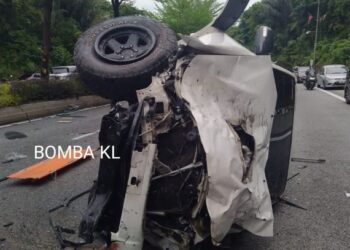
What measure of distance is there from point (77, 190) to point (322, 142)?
4.94m

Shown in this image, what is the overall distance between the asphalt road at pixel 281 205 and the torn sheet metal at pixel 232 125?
80 cm

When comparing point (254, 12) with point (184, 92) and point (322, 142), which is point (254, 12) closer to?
point (322, 142)

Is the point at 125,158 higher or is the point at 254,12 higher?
the point at 254,12

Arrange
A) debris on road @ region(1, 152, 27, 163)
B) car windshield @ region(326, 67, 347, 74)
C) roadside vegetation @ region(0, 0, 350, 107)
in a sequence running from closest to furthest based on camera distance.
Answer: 1. debris on road @ region(1, 152, 27, 163)
2. roadside vegetation @ region(0, 0, 350, 107)
3. car windshield @ region(326, 67, 347, 74)

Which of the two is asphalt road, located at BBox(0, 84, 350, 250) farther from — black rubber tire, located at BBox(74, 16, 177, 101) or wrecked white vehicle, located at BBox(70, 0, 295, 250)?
black rubber tire, located at BBox(74, 16, 177, 101)

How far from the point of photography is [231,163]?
2.92 metres

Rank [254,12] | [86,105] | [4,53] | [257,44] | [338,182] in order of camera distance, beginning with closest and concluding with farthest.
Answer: [257,44] < [338,182] < [86,105] < [4,53] < [254,12]

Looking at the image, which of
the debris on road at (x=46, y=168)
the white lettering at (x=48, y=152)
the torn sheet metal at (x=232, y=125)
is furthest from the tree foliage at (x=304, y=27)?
the torn sheet metal at (x=232, y=125)

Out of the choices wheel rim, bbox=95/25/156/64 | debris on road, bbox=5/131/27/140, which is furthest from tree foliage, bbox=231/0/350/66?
wheel rim, bbox=95/25/156/64

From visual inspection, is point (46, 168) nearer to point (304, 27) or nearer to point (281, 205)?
point (281, 205)

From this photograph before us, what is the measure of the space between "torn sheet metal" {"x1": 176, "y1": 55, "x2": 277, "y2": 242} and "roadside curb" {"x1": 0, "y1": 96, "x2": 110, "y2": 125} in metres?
9.90

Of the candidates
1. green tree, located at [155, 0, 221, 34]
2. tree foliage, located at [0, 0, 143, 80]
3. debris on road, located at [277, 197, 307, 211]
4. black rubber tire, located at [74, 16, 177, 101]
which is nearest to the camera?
black rubber tire, located at [74, 16, 177, 101]

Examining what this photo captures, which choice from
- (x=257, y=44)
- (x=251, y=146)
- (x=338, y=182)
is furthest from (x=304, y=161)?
(x=251, y=146)

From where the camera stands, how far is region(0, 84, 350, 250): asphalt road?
384 centimetres
